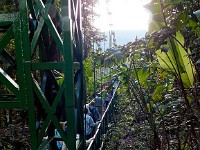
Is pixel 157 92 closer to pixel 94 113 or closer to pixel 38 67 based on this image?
pixel 38 67

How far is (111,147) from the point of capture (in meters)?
6.93

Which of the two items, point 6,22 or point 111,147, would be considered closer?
point 6,22

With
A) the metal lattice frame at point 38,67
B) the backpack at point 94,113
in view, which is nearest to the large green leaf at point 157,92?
the metal lattice frame at point 38,67

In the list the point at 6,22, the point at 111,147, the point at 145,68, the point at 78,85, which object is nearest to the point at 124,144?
the point at 111,147

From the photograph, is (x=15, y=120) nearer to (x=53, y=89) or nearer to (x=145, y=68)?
(x=53, y=89)

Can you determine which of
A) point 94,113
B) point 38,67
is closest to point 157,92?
point 38,67

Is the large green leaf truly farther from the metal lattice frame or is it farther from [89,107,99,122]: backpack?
[89,107,99,122]: backpack

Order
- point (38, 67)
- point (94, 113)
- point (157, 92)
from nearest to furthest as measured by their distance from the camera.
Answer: point (38, 67) < point (157, 92) < point (94, 113)

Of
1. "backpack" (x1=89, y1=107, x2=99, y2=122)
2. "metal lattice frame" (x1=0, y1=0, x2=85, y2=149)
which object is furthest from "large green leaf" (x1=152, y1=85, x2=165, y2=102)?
"backpack" (x1=89, y1=107, x2=99, y2=122)

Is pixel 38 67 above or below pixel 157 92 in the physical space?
above

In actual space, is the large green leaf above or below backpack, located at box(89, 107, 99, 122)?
above

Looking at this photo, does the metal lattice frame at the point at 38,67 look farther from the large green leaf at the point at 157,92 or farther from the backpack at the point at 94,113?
the backpack at the point at 94,113

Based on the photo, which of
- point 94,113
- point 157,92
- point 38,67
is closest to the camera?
point 38,67

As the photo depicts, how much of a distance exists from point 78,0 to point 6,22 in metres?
1.00
